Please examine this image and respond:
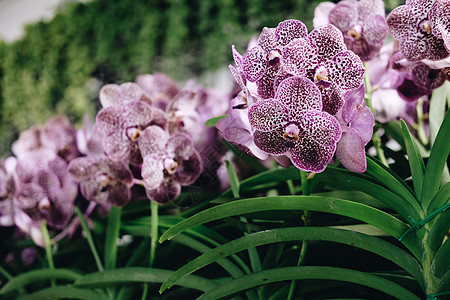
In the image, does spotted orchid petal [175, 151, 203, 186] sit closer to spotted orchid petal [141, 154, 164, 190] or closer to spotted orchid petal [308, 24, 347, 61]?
spotted orchid petal [141, 154, 164, 190]

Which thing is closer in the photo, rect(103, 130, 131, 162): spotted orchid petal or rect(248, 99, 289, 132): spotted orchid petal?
rect(248, 99, 289, 132): spotted orchid petal

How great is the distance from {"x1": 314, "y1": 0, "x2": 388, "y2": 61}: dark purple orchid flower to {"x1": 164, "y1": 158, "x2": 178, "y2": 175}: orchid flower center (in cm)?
22

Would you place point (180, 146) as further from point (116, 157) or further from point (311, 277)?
point (311, 277)

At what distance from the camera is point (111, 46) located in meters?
2.83

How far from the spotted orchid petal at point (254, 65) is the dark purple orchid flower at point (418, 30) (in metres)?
0.14

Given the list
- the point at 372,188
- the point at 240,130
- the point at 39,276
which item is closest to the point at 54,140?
the point at 39,276

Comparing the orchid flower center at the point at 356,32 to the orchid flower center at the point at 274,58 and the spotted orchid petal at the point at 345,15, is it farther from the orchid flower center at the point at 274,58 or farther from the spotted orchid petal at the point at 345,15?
the orchid flower center at the point at 274,58

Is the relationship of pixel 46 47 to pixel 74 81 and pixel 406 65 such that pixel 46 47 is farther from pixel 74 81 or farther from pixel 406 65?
pixel 406 65

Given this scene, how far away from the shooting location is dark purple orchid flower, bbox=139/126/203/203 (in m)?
0.45

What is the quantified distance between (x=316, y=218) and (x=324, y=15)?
21 cm

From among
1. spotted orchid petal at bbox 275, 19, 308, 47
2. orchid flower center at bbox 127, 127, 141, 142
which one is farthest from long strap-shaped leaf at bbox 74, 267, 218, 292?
spotted orchid petal at bbox 275, 19, 308, 47

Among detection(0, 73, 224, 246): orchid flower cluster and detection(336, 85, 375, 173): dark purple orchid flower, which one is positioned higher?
detection(336, 85, 375, 173): dark purple orchid flower

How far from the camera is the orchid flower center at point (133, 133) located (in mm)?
458

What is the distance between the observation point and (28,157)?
1.79ft
